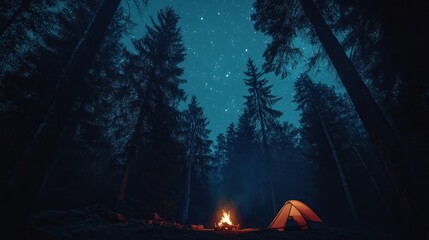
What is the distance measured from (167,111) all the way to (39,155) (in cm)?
1300

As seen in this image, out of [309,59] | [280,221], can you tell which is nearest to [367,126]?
[309,59]

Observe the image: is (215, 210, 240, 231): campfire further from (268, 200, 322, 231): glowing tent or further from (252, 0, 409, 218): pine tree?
(252, 0, 409, 218): pine tree

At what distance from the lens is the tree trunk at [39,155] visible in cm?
305

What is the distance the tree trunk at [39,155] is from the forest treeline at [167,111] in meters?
0.02

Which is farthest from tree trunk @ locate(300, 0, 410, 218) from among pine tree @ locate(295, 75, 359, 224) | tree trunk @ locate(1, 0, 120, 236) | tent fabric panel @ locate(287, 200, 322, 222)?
pine tree @ locate(295, 75, 359, 224)

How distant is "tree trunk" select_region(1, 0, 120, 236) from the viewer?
3.05 metres

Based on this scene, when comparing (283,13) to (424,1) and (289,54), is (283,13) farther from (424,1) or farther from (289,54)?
(424,1)

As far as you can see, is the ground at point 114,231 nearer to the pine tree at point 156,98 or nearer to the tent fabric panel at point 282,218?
the tent fabric panel at point 282,218

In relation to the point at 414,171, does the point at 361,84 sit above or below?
above

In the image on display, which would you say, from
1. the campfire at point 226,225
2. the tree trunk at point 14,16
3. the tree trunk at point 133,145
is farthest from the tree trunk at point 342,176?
the tree trunk at point 14,16

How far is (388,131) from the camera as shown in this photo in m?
4.02

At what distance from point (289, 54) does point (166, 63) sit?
35.1ft

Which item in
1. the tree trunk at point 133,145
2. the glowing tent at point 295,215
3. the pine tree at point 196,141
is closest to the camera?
the glowing tent at point 295,215

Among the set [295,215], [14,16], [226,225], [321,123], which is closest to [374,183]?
[321,123]
